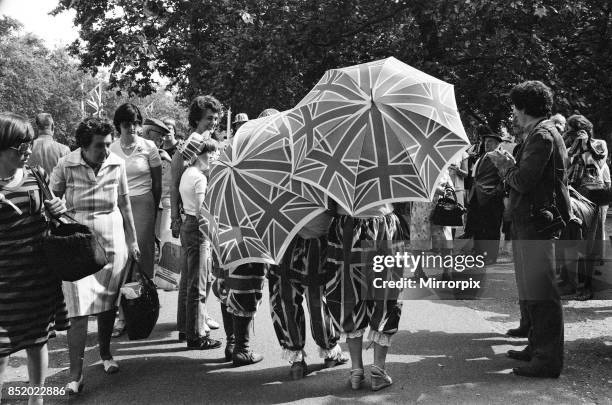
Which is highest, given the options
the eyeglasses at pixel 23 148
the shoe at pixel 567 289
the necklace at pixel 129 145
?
the necklace at pixel 129 145

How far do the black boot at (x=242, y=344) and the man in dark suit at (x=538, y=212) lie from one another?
2.05 metres

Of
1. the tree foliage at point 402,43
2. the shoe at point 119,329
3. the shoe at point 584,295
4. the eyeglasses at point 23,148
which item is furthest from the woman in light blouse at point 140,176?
the tree foliage at point 402,43

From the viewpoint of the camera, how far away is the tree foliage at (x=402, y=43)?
11.8 metres

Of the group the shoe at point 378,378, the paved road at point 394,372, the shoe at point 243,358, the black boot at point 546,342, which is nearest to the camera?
the paved road at point 394,372

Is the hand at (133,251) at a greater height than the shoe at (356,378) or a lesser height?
greater

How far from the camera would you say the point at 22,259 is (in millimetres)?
3980

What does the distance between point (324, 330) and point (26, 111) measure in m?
39.4

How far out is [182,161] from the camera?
5.75 m

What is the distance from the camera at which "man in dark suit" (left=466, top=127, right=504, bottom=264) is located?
759 centimetres

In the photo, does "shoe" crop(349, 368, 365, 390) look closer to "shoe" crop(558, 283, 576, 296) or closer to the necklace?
"shoe" crop(558, 283, 576, 296)

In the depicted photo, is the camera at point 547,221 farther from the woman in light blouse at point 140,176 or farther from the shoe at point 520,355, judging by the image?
the woman in light blouse at point 140,176

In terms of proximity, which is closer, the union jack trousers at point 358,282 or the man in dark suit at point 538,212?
the union jack trousers at point 358,282

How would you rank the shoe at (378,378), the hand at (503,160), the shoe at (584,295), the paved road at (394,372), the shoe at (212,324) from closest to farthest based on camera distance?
the paved road at (394,372), the shoe at (378,378), the hand at (503,160), the shoe at (212,324), the shoe at (584,295)

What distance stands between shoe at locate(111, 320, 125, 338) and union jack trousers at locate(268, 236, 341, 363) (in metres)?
2.18
